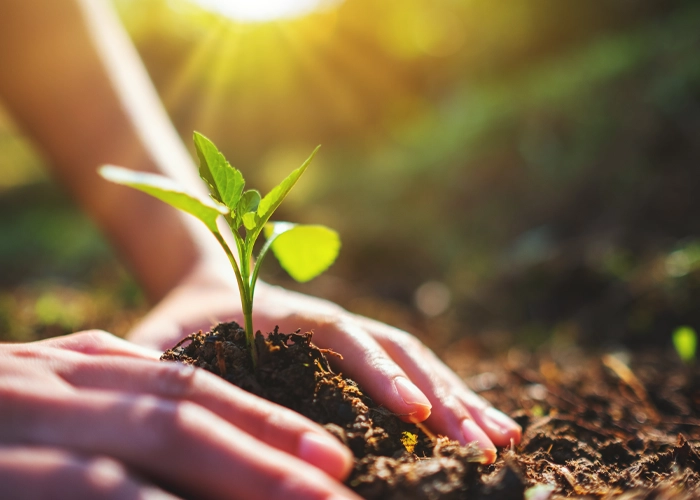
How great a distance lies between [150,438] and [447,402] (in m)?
0.81

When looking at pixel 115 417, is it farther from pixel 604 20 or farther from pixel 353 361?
pixel 604 20

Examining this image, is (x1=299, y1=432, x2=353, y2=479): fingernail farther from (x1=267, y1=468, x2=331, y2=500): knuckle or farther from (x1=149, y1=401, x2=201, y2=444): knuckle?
(x1=149, y1=401, x2=201, y2=444): knuckle

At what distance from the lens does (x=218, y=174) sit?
1121mm

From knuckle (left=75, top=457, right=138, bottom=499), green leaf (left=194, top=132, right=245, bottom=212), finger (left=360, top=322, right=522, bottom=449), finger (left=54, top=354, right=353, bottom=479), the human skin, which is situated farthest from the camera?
the human skin

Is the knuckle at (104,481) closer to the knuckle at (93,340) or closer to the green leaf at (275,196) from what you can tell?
the knuckle at (93,340)

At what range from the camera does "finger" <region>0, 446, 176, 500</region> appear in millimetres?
865

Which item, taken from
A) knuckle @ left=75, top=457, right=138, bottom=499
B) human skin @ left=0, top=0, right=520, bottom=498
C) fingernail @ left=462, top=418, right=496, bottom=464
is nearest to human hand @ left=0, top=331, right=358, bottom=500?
knuckle @ left=75, top=457, right=138, bottom=499

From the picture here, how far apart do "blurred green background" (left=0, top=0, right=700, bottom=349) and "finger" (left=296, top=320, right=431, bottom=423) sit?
1873 millimetres

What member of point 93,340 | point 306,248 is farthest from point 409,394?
point 93,340

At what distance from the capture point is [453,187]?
6.45 meters

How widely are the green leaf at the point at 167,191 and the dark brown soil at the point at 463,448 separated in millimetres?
329

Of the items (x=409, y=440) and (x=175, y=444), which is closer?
(x=175, y=444)

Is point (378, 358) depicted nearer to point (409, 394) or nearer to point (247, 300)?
point (409, 394)

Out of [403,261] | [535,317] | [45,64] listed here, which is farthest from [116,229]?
[403,261]
